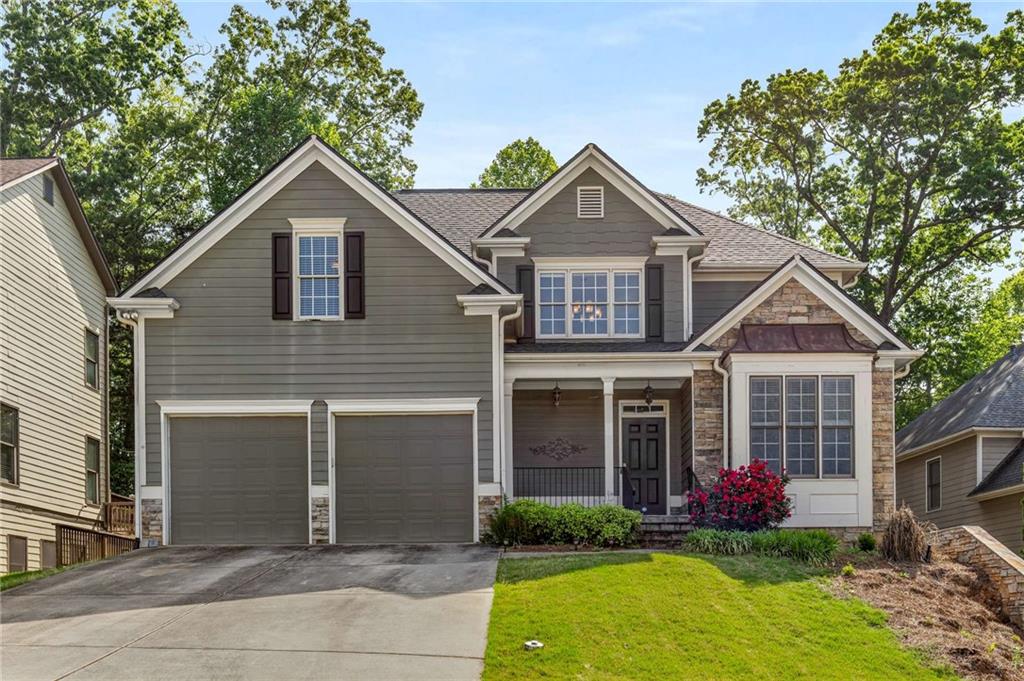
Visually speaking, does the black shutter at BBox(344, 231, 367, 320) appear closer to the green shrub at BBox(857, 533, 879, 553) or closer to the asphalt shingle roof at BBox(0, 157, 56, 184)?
the asphalt shingle roof at BBox(0, 157, 56, 184)

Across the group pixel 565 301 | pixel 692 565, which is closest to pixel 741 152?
pixel 565 301

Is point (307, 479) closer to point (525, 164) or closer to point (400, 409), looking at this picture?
point (400, 409)

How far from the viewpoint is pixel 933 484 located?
28.4m

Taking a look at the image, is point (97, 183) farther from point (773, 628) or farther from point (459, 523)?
point (773, 628)

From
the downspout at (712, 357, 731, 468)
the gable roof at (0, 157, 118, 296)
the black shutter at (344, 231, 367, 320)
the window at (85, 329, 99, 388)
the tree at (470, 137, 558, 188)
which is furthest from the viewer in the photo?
the tree at (470, 137, 558, 188)

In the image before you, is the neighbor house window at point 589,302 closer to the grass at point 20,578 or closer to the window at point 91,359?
the window at point 91,359

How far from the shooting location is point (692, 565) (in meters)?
16.7

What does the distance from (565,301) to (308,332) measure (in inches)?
209

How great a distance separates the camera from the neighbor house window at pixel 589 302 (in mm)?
23500

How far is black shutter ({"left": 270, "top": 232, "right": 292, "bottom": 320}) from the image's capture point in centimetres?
2073

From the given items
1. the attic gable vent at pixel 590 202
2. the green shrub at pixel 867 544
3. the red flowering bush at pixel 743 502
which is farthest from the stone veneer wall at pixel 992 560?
the attic gable vent at pixel 590 202

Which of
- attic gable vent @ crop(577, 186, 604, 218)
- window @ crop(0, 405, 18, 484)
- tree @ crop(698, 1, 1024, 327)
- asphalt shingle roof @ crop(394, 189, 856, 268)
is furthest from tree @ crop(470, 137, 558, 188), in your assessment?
window @ crop(0, 405, 18, 484)

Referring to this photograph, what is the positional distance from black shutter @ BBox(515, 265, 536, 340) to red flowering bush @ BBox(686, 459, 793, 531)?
505cm

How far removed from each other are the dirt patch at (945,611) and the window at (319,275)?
9233mm
